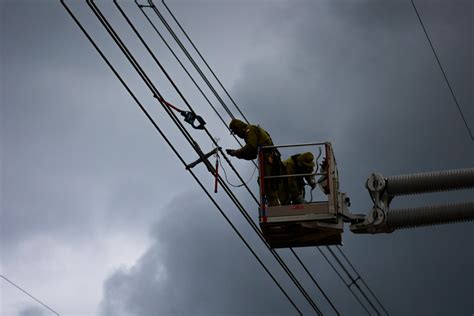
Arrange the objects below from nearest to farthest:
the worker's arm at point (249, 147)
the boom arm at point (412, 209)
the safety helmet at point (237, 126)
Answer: the boom arm at point (412, 209) < the worker's arm at point (249, 147) < the safety helmet at point (237, 126)

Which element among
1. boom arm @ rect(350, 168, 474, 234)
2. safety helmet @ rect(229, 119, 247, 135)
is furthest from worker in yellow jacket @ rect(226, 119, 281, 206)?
boom arm @ rect(350, 168, 474, 234)

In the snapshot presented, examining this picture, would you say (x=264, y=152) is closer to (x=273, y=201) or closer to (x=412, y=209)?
(x=273, y=201)

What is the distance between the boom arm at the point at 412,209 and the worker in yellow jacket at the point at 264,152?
2094 millimetres

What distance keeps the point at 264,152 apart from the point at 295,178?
3.01 ft

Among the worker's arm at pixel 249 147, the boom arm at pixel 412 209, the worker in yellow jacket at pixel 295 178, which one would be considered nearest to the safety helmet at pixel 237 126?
the worker's arm at pixel 249 147

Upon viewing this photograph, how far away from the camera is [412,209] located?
23.8 meters

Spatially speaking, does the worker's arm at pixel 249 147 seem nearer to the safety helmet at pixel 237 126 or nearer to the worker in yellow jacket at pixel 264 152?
the worker in yellow jacket at pixel 264 152

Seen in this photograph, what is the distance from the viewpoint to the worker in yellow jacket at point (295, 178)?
77.8 feet

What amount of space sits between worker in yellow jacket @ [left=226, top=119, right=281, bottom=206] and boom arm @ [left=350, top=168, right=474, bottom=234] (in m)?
2.09

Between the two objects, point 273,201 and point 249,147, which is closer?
point 273,201

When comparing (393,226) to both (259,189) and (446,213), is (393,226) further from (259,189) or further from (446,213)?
(259,189)

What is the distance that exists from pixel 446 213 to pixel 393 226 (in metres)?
1.25

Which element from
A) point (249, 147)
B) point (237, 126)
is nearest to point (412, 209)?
point (249, 147)

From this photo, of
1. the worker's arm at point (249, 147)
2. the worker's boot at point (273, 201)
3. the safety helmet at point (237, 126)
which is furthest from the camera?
the safety helmet at point (237, 126)
